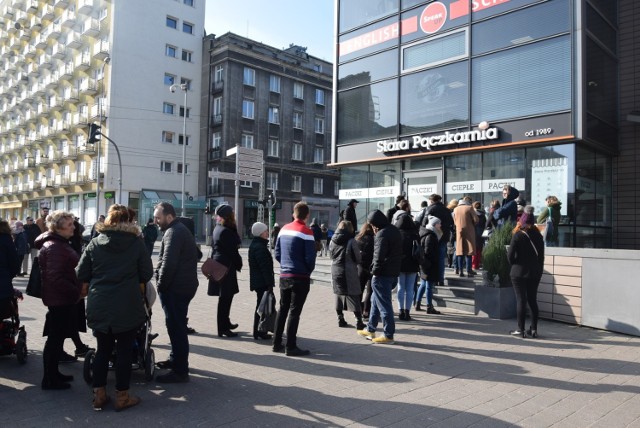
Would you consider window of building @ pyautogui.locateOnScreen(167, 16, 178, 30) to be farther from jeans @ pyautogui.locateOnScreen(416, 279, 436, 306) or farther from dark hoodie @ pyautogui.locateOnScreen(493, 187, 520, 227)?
jeans @ pyautogui.locateOnScreen(416, 279, 436, 306)

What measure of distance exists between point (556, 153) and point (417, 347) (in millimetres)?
7975

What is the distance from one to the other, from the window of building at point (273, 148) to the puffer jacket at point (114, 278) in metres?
41.5

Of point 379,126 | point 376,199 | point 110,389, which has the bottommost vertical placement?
point 110,389

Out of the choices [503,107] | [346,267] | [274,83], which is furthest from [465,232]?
[274,83]

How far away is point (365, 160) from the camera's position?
53.2 ft

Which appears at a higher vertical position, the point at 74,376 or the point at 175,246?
the point at 175,246

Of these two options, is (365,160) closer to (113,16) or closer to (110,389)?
(110,389)

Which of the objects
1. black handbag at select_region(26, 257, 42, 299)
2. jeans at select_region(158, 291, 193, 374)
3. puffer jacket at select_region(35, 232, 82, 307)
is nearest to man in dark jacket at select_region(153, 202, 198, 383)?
jeans at select_region(158, 291, 193, 374)

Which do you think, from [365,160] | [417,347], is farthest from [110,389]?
[365,160]

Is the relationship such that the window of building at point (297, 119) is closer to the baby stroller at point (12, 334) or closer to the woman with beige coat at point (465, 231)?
the woman with beige coat at point (465, 231)

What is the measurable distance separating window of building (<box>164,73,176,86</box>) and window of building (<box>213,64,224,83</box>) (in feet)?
11.8

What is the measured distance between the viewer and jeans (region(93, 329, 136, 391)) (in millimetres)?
4285

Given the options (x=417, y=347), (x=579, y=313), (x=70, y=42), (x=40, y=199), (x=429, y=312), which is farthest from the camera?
(x=40, y=199)

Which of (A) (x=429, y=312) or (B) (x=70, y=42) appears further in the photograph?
(B) (x=70, y=42)
